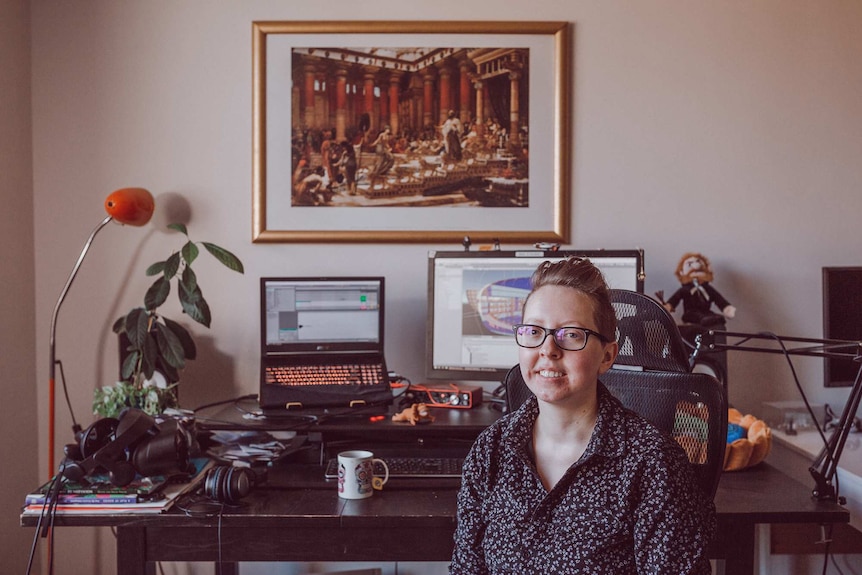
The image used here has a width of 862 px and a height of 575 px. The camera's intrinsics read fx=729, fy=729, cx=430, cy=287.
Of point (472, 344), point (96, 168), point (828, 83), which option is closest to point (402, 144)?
point (472, 344)

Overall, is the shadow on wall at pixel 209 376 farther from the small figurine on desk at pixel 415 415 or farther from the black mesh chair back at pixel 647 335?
the black mesh chair back at pixel 647 335

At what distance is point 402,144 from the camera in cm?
242

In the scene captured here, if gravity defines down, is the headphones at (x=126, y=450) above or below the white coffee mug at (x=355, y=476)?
above

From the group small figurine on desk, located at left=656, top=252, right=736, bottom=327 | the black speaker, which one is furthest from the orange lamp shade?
the black speaker

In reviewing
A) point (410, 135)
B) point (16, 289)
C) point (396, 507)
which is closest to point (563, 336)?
point (396, 507)

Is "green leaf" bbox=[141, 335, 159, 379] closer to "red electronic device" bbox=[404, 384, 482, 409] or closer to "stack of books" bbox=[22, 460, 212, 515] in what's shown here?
"stack of books" bbox=[22, 460, 212, 515]

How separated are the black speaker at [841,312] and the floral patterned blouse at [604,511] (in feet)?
3.80

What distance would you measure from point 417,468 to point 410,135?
1117mm

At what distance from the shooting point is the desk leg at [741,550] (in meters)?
1.62

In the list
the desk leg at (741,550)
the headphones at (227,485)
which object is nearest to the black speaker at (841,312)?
the desk leg at (741,550)

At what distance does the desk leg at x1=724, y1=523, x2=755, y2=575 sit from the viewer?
1622 millimetres

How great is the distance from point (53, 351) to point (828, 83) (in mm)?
2635

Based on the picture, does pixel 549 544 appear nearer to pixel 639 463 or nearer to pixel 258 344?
pixel 639 463

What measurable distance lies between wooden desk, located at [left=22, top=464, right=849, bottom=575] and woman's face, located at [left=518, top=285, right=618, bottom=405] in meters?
0.55
